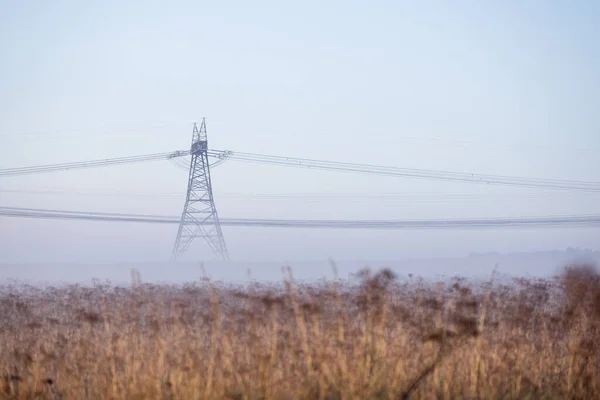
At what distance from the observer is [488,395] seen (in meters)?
8.90

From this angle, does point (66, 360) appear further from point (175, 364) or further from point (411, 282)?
point (411, 282)

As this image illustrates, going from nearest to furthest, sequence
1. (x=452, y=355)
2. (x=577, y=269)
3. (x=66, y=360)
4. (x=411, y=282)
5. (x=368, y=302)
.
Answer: (x=368, y=302)
(x=452, y=355)
(x=66, y=360)
(x=411, y=282)
(x=577, y=269)

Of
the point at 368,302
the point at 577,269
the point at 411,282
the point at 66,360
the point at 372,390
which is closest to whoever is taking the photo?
the point at 372,390

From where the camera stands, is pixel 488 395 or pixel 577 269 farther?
pixel 577 269

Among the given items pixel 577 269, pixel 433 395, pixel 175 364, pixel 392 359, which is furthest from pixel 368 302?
pixel 577 269

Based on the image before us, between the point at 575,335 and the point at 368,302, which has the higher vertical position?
the point at 368,302

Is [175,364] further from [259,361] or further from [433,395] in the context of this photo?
[433,395]

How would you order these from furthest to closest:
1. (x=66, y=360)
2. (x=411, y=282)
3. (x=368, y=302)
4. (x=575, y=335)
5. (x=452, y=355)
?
(x=411, y=282), (x=575, y=335), (x=66, y=360), (x=452, y=355), (x=368, y=302)

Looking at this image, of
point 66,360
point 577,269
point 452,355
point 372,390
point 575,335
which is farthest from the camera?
point 577,269

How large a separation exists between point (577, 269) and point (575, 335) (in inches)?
251

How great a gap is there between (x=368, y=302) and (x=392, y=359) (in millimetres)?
739

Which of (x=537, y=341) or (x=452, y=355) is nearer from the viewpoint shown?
(x=452, y=355)

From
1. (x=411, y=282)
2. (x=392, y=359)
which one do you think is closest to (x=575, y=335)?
(x=392, y=359)

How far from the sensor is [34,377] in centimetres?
944
